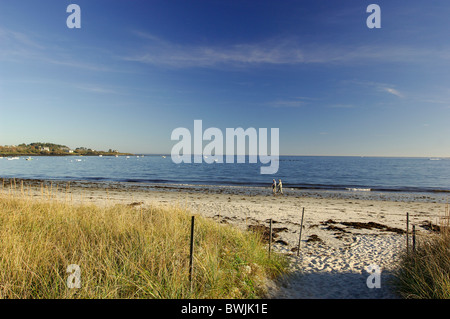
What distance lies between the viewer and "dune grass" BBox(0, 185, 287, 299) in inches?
167

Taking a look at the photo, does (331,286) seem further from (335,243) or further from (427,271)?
(335,243)

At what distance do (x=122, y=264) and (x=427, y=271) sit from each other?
A: 696 cm

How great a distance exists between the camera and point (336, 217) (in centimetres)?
1653

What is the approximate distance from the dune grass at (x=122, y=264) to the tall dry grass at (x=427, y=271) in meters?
3.04

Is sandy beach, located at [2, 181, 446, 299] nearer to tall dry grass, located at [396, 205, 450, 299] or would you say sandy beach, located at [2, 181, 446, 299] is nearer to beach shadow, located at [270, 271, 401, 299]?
beach shadow, located at [270, 271, 401, 299]

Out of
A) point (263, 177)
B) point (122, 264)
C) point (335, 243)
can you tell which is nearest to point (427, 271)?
point (335, 243)

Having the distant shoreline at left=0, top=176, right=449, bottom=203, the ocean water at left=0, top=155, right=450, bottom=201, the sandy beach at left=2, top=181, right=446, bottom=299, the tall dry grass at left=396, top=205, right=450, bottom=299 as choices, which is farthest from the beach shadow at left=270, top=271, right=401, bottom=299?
the ocean water at left=0, top=155, right=450, bottom=201

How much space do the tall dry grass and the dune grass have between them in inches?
120

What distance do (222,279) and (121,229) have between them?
3.27 metres

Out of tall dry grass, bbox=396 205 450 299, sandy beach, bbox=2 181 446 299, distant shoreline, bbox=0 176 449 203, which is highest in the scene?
tall dry grass, bbox=396 205 450 299
